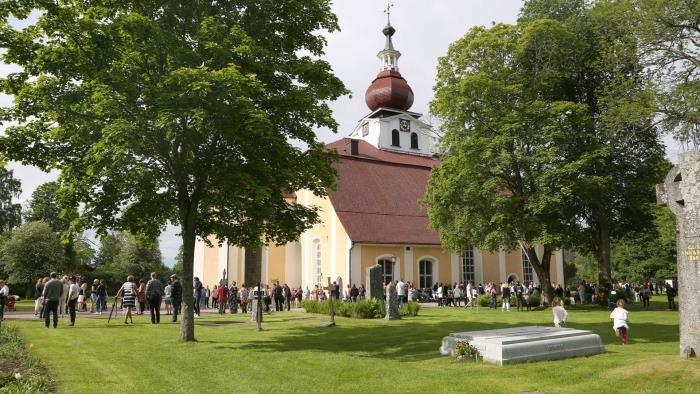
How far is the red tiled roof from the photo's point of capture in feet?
110

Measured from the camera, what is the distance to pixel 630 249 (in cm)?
5578

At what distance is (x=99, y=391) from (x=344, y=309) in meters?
14.6

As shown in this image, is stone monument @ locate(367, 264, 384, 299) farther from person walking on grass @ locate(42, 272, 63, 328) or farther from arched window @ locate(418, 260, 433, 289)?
person walking on grass @ locate(42, 272, 63, 328)

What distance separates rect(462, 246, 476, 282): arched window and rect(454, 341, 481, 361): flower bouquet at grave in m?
27.6

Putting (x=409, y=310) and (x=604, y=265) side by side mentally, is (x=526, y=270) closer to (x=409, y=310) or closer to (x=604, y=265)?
(x=604, y=265)

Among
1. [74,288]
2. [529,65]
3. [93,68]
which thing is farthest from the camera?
[529,65]

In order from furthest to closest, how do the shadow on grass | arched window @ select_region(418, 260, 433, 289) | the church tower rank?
the church tower → arched window @ select_region(418, 260, 433, 289) → the shadow on grass

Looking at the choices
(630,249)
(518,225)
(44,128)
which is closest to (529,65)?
(518,225)

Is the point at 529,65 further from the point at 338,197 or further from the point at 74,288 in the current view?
the point at 74,288

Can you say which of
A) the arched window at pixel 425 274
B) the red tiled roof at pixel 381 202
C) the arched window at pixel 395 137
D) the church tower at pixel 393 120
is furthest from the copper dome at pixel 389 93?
the arched window at pixel 425 274

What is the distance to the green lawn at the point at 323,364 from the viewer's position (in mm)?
8250

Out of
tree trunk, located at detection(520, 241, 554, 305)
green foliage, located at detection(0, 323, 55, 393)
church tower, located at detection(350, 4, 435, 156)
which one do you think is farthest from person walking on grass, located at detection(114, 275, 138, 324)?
church tower, located at detection(350, 4, 435, 156)

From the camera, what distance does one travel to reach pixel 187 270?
1388 centimetres

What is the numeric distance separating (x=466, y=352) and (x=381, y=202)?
2576 cm
